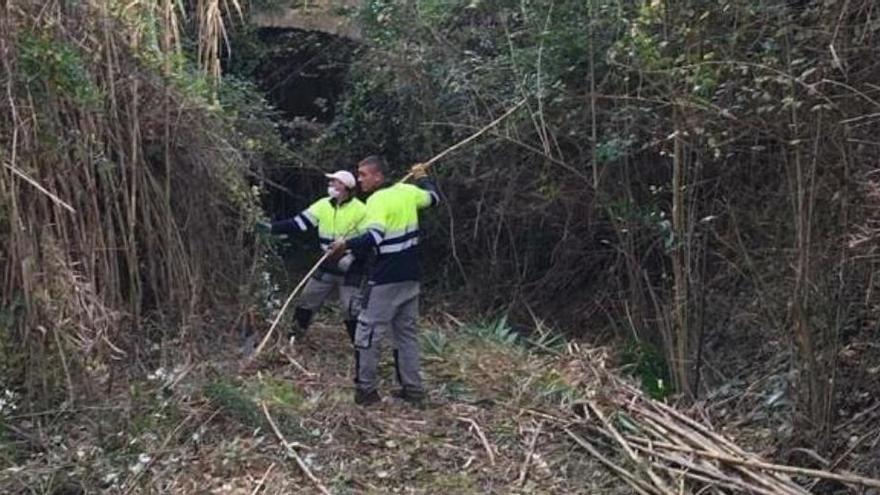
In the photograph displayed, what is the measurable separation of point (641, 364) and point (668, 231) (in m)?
1.21

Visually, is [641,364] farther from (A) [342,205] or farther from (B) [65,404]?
(B) [65,404]

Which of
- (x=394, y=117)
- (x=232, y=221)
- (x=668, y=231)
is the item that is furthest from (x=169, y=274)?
(x=394, y=117)

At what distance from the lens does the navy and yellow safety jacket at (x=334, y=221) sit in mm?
8609

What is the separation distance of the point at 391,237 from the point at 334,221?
3.17 ft

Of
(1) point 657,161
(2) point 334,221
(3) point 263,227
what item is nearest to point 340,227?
(2) point 334,221

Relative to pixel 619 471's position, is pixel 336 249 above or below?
above

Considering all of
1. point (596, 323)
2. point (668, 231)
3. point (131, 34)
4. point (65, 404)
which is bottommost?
point (596, 323)

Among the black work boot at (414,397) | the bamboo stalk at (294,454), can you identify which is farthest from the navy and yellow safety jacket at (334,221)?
the bamboo stalk at (294,454)

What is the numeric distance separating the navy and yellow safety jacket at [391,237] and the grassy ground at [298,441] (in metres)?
0.88

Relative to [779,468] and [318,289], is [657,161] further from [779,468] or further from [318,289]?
[779,468]

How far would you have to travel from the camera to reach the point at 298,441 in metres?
7.21

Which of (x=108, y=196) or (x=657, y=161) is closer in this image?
(x=108, y=196)

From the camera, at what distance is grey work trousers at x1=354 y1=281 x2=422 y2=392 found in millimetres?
7977

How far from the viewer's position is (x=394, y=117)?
12.2m
